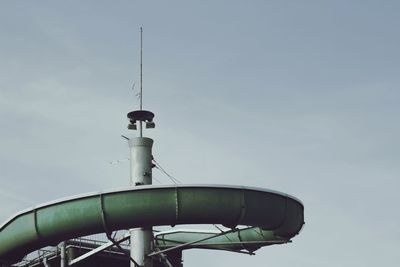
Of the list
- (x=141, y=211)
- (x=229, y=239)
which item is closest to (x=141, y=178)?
(x=141, y=211)

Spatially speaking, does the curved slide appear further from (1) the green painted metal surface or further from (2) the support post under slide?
(2) the support post under slide

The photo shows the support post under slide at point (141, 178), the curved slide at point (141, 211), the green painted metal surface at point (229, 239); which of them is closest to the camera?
the curved slide at point (141, 211)

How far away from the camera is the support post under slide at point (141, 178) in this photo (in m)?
31.6

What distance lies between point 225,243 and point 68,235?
892 centimetres

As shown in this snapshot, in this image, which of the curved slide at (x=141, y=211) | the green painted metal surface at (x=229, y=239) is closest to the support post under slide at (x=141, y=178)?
the green painted metal surface at (x=229, y=239)

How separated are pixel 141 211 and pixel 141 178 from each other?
202 inches

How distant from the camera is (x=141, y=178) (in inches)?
1270

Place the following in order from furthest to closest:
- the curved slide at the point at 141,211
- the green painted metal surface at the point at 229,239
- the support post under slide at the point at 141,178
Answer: the green painted metal surface at the point at 229,239
the support post under slide at the point at 141,178
the curved slide at the point at 141,211

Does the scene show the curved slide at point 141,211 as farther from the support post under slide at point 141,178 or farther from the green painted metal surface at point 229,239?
the support post under slide at point 141,178

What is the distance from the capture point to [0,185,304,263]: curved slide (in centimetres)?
2723

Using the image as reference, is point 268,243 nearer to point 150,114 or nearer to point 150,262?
point 150,262

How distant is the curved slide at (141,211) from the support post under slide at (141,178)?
13.5 ft

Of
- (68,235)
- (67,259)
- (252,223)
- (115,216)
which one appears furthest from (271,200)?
(67,259)

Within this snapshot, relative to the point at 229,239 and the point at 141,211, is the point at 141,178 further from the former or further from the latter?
the point at 229,239
